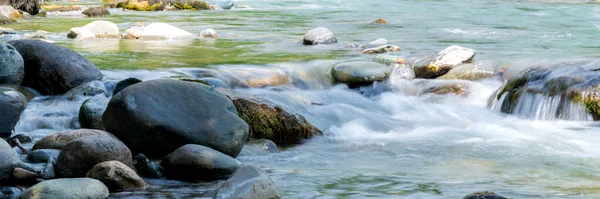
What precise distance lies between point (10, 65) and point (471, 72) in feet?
18.1

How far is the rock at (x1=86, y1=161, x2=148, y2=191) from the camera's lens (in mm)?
5102

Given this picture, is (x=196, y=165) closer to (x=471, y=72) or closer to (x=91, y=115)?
(x=91, y=115)

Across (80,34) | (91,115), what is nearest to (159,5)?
(80,34)

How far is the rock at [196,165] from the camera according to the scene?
5.56m

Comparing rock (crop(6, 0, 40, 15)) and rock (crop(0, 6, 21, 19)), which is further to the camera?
rock (crop(6, 0, 40, 15))

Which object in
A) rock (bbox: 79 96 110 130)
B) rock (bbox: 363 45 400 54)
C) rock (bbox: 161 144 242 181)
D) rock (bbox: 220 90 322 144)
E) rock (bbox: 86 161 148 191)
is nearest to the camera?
rock (bbox: 86 161 148 191)

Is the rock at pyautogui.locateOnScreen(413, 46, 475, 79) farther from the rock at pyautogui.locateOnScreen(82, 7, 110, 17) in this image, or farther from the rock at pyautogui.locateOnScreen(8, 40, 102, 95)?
the rock at pyautogui.locateOnScreen(82, 7, 110, 17)

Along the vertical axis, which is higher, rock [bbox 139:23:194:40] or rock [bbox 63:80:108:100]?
rock [bbox 63:80:108:100]

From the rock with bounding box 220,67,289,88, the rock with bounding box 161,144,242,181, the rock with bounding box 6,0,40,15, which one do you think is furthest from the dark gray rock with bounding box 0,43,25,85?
the rock with bounding box 6,0,40,15

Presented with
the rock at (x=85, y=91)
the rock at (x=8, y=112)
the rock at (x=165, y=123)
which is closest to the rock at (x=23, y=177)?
the rock at (x=165, y=123)

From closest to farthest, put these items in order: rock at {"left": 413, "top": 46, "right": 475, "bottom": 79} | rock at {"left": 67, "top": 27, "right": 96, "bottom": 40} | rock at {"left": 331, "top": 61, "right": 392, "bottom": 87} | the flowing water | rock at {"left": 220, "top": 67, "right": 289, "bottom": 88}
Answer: the flowing water → rock at {"left": 220, "top": 67, "right": 289, "bottom": 88} → rock at {"left": 331, "top": 61, "right": 392, "bottom": 87} → rock at {"left": 413, "top": 46, "right": 475, "bottom": 79} → rock at {"left": 67, "top": 27, "right": 96, "bottom": 40}

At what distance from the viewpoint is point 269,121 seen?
744cm

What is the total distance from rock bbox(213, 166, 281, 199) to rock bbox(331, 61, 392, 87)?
18.4 feet

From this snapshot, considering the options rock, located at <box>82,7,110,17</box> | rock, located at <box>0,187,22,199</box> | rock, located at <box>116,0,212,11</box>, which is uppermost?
rock, located at <box>0,187,22,199</box>
